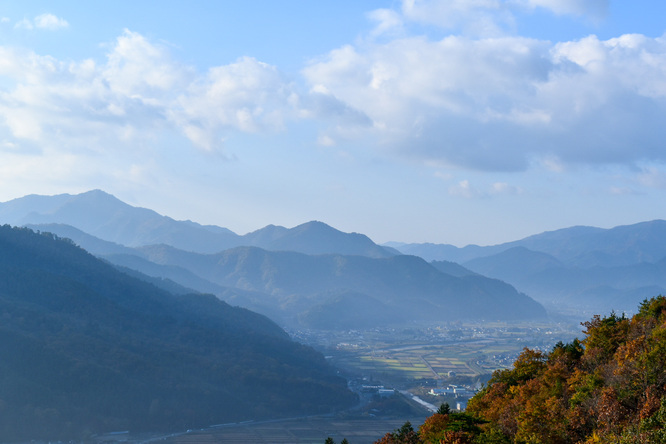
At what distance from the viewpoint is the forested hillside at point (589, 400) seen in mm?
28062

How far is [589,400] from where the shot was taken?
3253 centimetres

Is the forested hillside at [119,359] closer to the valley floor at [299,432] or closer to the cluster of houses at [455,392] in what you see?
the valley floor at [299,432]

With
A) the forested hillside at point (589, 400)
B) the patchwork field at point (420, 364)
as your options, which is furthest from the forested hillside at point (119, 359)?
the forested hillside at point (589, 400)

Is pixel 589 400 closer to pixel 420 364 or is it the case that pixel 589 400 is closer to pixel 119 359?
pixel 119 359

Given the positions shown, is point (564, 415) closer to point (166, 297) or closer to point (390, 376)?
point (390, 376)

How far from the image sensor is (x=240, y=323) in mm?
176750

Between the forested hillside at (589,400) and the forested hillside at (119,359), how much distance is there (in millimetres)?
70662

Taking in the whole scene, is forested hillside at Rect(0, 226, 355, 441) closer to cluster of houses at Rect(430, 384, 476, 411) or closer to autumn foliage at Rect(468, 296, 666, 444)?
cluster of houses at Rect(430, 384, 476, 411)

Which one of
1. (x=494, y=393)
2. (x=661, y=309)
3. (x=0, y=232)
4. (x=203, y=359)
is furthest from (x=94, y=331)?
(x=661, y=309)

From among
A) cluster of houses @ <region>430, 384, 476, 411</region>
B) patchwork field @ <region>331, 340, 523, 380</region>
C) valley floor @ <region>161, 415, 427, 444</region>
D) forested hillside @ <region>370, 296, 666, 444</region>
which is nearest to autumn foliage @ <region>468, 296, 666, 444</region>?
forested hillside @ <region>370, 296, 666, 444</region>

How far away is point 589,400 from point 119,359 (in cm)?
9998

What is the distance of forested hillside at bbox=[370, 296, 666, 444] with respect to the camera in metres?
28.1

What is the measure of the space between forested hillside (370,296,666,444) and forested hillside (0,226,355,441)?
70662mm

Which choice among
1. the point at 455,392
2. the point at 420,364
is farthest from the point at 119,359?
the point at 420,364
